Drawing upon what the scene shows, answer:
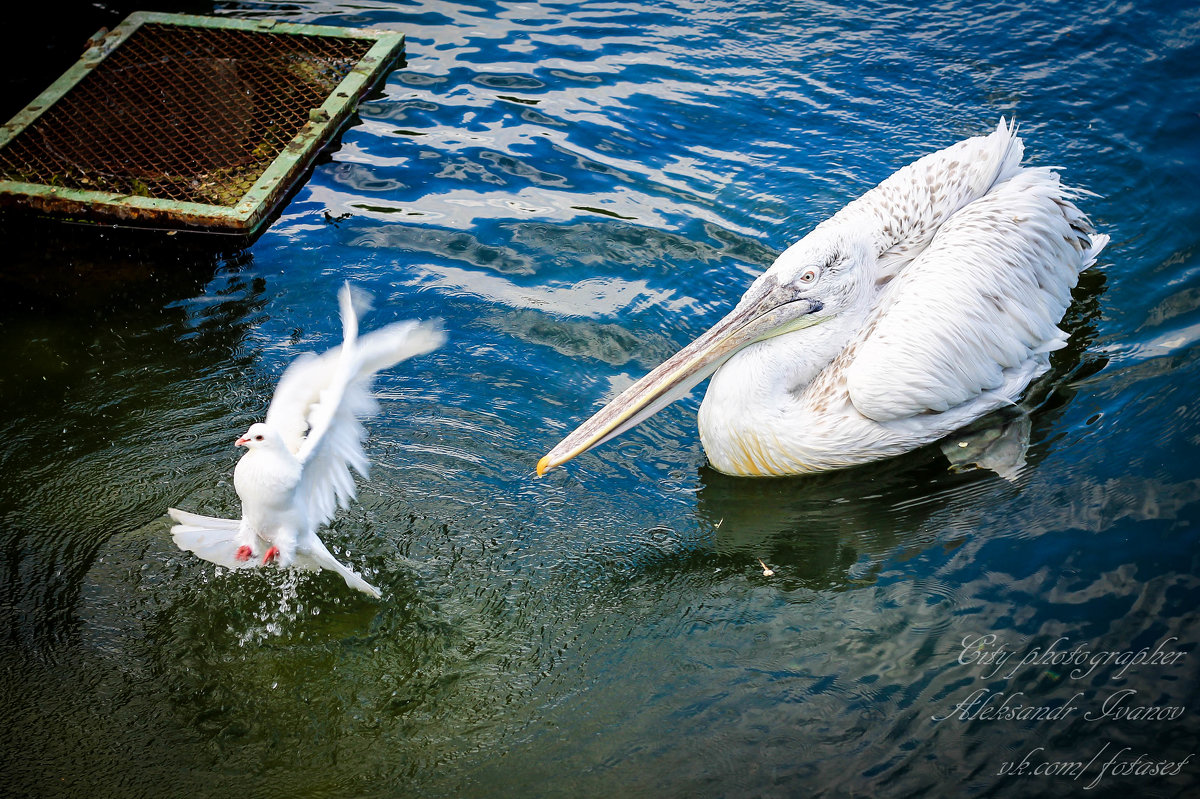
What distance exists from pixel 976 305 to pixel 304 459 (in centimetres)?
243

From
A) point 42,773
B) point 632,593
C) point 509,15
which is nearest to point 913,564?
point 632,593

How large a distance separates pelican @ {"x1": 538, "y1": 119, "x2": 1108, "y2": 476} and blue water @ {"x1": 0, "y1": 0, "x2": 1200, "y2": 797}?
192 mm

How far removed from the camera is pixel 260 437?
106 inches

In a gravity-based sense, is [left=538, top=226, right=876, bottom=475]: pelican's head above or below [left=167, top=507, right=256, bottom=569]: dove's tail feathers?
above

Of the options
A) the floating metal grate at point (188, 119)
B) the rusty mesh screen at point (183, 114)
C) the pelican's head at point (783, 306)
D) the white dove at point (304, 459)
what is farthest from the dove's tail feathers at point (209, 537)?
the rusty mesh screen at point (183, 114)

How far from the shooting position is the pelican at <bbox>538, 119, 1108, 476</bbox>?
3318 millimetres

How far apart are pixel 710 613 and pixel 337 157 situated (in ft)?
11.4

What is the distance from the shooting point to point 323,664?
9.34 feet

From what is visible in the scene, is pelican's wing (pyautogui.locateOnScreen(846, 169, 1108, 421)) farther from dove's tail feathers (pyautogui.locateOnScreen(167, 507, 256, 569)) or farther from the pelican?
dove's tail feathers (pyautogui.locateOnScreen(167, 507, 256, 569))

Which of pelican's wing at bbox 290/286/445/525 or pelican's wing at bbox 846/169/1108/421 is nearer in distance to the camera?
pelican's wing at bbox 290/286/445/525

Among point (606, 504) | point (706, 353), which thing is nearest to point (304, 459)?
point (606, 504)

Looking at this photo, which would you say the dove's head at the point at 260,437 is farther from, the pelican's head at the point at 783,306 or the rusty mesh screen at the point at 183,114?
the rusty mesh screen at the point at 183,114

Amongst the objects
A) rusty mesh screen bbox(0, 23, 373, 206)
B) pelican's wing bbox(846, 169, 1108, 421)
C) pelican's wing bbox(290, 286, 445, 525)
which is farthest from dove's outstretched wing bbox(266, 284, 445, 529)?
rusty mesh screen bbox(0, 23, 373, 206)

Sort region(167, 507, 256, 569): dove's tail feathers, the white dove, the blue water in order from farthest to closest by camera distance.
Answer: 1. region(167, 507, 256, 569): dove's tail feathers
2. the white dove
3. the blue water
